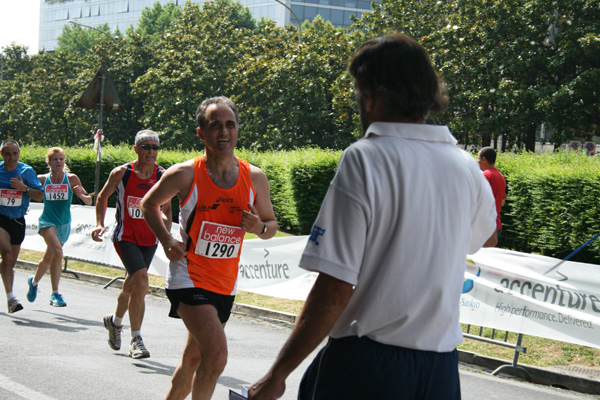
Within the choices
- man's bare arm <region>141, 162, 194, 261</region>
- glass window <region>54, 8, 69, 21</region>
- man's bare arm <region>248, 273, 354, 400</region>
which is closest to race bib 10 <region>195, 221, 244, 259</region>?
man's bare arm <region>141, 162, 194, 261</region>

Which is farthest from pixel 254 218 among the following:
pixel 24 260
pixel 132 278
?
pixel 24 260

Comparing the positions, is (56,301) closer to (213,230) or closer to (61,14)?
(213,230)

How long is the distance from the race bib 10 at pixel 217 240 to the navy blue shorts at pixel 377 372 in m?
2.46

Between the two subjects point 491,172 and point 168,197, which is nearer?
point 168,197

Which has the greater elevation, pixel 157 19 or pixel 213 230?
pixel 157 19

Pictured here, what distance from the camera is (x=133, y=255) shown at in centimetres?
740

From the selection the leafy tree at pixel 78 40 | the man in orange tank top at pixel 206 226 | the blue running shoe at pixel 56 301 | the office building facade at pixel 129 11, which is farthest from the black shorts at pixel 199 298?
the leafy tree at pixel 78 40

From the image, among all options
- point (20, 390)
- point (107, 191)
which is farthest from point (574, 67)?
point (20, 390)

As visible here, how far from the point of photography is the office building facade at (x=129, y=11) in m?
105

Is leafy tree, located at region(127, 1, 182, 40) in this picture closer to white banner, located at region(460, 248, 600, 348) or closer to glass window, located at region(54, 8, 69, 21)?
glass window, located at region(54, 8, 69, 21)

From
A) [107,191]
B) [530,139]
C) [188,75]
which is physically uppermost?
[188,75]

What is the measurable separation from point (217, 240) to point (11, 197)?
5.96 m

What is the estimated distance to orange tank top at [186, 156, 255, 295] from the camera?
4.70m

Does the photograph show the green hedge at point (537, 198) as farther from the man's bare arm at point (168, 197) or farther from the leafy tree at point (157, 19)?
the leafy tree at point (157, 19)
